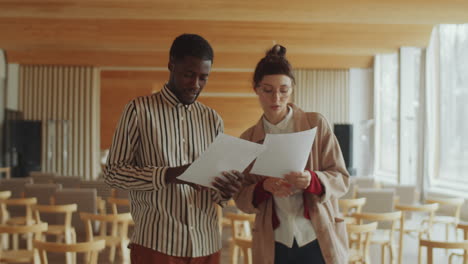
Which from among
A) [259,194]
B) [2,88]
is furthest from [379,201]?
[2,88]

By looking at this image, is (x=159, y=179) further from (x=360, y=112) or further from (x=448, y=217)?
(x=360, y=112)

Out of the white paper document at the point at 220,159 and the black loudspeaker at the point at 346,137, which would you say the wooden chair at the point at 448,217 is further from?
the black loudspeaker at the point at 346,137

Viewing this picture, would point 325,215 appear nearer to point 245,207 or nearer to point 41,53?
point 245,207

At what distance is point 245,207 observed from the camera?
226 centimetres

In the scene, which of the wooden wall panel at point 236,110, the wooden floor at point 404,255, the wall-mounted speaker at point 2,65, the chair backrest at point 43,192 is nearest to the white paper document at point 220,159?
the wooden floor at point 404,255

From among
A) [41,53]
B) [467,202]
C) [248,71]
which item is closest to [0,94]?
[41,53]

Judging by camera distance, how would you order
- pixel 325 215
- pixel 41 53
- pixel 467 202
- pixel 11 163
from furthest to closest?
pixel 11 163
pixel 41 53
pixel 467 202
pixel 325 215

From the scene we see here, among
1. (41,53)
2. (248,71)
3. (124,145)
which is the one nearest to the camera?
(124,145)

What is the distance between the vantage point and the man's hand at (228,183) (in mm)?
1885

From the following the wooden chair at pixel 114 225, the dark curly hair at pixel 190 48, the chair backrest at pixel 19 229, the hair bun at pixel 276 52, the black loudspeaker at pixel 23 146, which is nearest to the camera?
the dark curly hair at pixel 190 48

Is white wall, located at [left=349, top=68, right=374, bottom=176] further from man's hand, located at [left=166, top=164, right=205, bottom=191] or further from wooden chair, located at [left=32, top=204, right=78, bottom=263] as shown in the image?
man's hand, located at [left=166, top=164, right=205, bottom=191]

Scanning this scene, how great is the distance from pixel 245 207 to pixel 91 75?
16.0 m

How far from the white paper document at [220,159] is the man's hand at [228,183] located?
2cm

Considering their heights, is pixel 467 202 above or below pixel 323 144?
below
